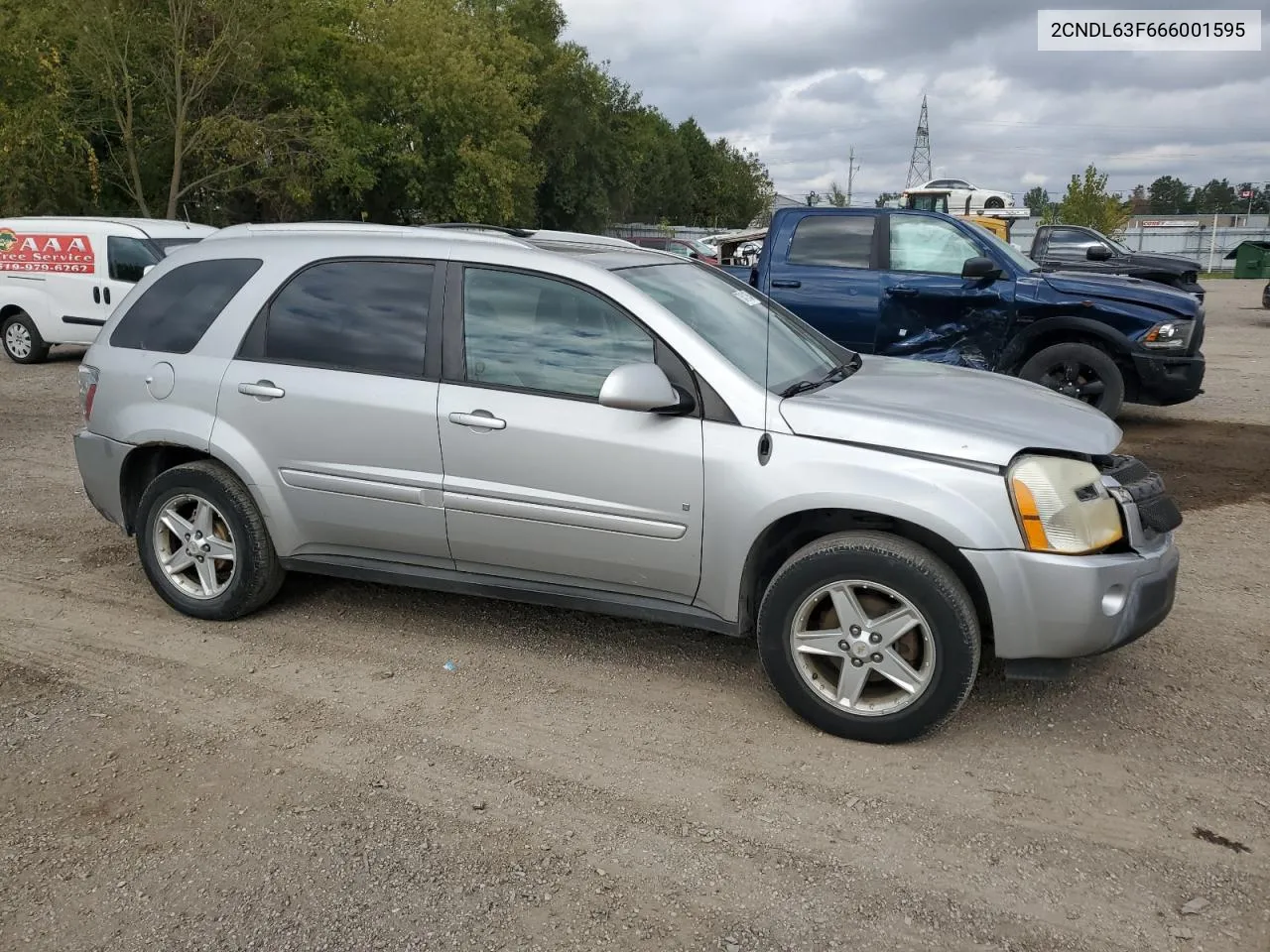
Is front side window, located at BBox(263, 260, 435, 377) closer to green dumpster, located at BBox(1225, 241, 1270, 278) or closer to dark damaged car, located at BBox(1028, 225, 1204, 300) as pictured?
dark damaged car, located at BBox(1028, 225, 1204, 300)

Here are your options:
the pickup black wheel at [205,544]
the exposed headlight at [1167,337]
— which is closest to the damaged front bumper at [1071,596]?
the pickup black wheel at [205,544]

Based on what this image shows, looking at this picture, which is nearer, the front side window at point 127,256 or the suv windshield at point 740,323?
the suv windshield at point 740,323

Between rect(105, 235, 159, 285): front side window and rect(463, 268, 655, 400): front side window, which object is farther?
rect(105, 235, 159, 285): front side window

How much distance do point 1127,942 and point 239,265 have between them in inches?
169

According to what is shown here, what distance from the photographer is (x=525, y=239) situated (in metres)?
4.58

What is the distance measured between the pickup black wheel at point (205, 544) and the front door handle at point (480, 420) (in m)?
1.14

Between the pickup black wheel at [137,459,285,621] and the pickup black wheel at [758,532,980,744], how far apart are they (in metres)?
2.31

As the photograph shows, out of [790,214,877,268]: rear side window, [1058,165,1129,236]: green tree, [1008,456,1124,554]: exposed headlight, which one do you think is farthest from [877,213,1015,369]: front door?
[1058,165,1129,236]: green tree

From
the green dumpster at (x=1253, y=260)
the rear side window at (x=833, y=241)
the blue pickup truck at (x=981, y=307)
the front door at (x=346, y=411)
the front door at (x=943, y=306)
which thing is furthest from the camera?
the green dumpster at (x=1253, y=260)

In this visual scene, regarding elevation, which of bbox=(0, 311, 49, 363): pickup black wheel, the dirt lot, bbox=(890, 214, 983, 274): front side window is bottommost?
the dirt lot

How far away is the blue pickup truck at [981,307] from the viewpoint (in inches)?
345

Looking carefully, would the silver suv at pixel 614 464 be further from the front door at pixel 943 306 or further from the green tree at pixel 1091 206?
the green tree at pixel 1091 206

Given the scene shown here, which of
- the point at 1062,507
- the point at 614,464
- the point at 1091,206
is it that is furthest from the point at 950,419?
the point at 1091,206

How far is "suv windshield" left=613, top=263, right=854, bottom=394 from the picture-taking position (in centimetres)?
420
